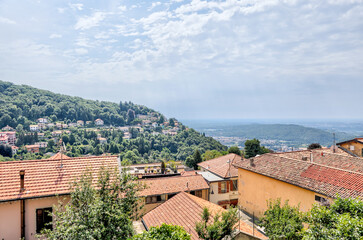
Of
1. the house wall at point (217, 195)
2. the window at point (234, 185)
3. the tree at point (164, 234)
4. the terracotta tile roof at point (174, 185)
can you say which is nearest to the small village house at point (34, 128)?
the terracotta tile roof at point (174, 185)

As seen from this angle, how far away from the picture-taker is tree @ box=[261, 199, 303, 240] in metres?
9.24

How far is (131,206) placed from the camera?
763 cm

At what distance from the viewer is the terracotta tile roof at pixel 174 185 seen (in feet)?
63.9

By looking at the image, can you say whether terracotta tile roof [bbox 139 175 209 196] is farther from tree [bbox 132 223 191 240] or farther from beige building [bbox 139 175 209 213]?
tree [bbox 132 223 191 240]

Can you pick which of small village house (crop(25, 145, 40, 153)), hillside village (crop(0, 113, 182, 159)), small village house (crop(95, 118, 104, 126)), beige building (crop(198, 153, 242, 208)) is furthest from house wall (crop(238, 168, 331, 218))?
small village house (crop(95, 118, 104, 126))

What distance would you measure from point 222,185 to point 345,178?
38.2 feet

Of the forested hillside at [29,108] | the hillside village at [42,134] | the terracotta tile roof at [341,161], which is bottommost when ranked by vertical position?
the hillside village at [42,134]

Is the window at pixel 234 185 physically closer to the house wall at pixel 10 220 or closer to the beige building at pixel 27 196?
the beige building at pixel 27 196

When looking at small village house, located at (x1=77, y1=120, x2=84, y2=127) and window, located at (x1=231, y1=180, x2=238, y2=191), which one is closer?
window, located at (x1=231, y1=180, x2=238, y2=191)

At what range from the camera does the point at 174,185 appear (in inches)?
810

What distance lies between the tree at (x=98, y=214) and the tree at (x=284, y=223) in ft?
20.9

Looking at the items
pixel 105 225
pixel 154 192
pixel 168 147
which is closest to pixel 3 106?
pixel 168 147

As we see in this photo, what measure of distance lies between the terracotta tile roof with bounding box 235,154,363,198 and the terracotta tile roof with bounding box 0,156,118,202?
12.7 m

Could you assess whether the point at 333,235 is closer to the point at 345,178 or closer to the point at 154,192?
→ the point at 345,178
